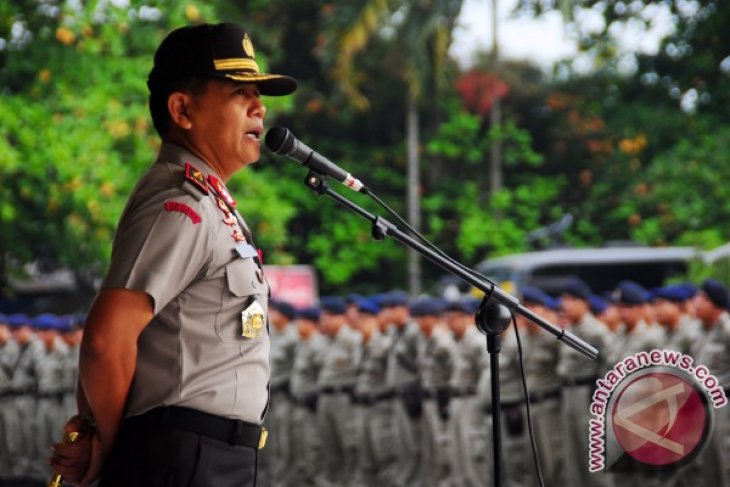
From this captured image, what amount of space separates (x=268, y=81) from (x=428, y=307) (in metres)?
7.61

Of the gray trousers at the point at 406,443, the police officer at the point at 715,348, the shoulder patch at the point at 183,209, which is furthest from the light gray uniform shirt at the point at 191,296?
the gray trousers at the point at 406,443

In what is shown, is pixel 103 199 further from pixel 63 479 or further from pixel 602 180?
pixel 602 180

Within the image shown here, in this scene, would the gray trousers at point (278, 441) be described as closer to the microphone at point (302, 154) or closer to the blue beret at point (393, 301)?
the blue beret at point (393, 301)

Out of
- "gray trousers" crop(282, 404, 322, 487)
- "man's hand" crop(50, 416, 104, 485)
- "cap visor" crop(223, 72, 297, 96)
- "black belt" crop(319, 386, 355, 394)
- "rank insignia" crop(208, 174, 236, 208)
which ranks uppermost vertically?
"cap visor" crop(223, 72, 297, 96)

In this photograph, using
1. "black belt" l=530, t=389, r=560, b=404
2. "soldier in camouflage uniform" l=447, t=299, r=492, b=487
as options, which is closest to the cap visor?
"black belt" l=530, t=389, r=560, b=404

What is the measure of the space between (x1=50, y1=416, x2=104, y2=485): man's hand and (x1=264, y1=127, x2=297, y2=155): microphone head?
669mm

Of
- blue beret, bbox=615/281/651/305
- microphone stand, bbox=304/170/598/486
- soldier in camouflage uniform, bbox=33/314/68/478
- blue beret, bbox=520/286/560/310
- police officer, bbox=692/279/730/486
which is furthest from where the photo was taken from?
soldier in camouflage uniform, bbox=33/314/68/478

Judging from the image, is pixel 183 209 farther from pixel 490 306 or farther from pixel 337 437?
pixel 337 437

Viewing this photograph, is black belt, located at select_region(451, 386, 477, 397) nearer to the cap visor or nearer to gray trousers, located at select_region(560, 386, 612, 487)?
gray trousers, located at select_region(560, 386, 612, 487)

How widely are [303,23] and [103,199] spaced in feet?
38.8

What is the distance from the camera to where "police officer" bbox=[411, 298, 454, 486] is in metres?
9.73

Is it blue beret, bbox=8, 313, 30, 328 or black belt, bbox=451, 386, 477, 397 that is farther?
blue beret, bbox=8, 313, 30, 328

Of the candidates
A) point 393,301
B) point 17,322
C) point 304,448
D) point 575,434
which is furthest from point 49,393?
point 575,434

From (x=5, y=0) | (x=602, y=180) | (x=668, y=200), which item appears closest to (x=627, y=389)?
(x=5, y=0)
